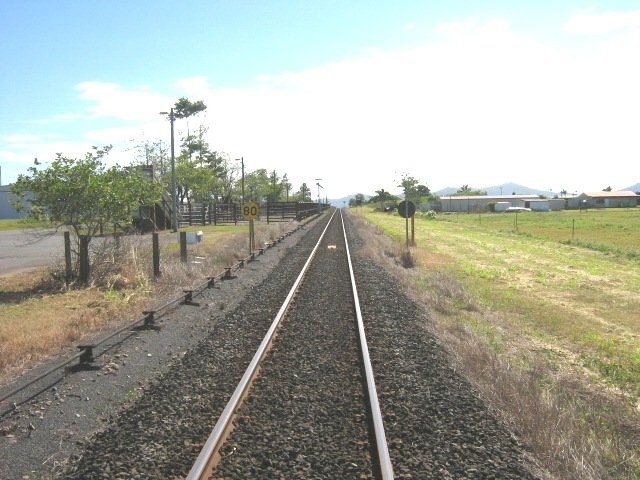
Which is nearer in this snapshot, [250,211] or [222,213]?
[250,211]

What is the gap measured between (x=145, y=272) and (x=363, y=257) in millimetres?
9497

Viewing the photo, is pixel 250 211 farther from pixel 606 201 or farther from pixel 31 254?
pixel 606 201

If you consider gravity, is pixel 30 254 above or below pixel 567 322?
above

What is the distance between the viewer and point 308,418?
5.43 meters

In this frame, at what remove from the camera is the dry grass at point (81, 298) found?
27.6ft

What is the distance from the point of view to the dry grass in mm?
8422

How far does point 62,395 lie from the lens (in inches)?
247

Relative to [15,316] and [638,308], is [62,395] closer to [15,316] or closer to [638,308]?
[15,316]

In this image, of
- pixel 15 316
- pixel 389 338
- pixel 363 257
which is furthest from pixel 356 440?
pixel 363 257

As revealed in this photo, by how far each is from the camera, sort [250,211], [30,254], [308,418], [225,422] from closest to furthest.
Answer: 1. [225,422]
2. [308,418]
3. [30,254]
4. [250,211]

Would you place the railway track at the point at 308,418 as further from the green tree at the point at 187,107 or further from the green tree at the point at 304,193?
the green tree at the point at 304,193

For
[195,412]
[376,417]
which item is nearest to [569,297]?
→ [376,417]

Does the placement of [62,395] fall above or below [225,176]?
below

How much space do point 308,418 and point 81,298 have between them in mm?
9052
